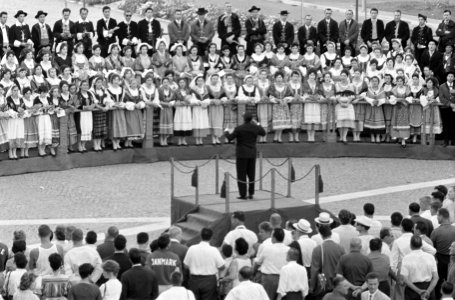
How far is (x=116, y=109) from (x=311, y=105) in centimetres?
489

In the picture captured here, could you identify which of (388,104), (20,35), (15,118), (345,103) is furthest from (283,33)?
(15,118)

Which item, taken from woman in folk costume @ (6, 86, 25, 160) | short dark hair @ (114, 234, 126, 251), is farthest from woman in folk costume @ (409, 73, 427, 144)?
short dark hair @ (114, 234, 126, 251)

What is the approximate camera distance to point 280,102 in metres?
31.1

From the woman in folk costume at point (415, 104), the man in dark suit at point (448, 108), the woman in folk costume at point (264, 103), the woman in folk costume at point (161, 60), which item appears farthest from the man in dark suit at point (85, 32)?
the man in dark suit at point (448, 108)

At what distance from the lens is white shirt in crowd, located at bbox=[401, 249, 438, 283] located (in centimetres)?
1795

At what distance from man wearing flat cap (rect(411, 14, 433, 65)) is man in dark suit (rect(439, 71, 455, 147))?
8.41 feet

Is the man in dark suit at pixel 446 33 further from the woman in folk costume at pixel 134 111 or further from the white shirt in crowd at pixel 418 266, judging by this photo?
the white shirt in crowd at pixel 418 266

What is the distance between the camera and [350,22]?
33812 mm

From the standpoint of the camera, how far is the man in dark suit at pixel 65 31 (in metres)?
32.2

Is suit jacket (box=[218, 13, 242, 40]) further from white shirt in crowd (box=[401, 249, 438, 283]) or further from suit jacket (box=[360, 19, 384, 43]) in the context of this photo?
white shirt in crowd (box=[401, 249, 438, 283])

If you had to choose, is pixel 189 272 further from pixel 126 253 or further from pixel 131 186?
pixel 131 186

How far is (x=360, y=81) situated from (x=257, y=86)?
2577 mm

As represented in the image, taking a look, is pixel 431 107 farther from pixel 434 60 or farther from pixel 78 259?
pixel 78 259

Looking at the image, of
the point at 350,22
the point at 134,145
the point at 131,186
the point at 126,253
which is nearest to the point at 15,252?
the point at 126,253
